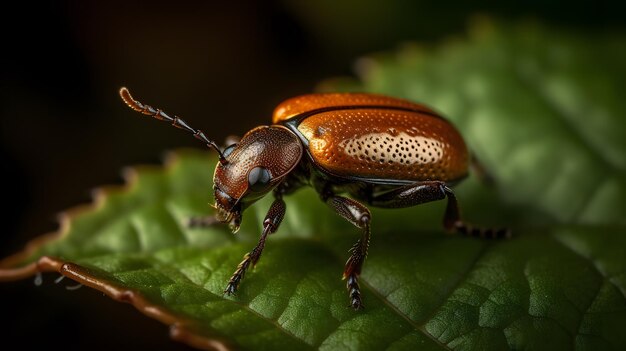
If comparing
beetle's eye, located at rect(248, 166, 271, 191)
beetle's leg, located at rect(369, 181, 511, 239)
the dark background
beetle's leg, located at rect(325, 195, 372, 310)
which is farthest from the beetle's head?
the dark background

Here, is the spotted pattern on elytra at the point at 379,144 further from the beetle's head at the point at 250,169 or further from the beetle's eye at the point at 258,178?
the beetle's eye at the point at 258,178

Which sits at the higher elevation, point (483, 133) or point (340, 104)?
point (340, 104)

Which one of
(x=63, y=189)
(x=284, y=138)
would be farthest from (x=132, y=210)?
(x=63, y=189)

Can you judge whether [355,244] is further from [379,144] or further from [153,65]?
[153,65]

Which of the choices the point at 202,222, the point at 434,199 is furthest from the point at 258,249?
the point at 434,199

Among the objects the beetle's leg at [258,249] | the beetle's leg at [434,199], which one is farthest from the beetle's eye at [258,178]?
the beetle's leg at [434,199]

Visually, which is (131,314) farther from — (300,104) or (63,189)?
(300,104)
